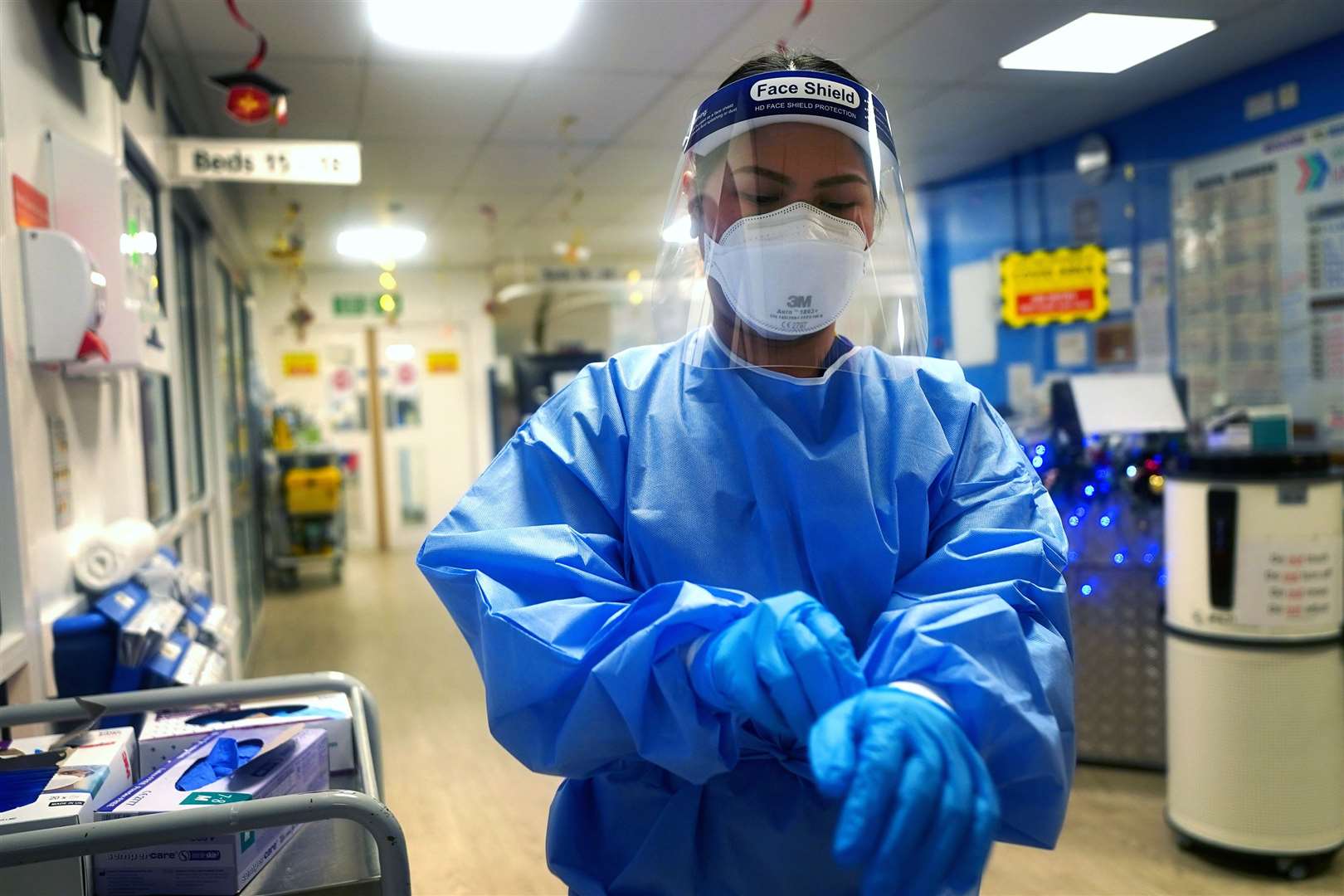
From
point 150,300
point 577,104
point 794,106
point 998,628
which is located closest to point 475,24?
point 577,104

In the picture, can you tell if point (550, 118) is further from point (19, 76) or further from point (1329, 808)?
point (1329, 808)

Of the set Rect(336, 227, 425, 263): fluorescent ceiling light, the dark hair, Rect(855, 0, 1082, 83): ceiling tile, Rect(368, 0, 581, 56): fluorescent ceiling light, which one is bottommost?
the dark hair

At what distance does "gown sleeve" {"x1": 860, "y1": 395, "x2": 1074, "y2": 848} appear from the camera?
0.85 metres

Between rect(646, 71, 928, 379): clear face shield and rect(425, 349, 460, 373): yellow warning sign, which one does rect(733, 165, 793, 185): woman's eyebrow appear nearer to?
rect(646, 71, 928, 379): clear face shield

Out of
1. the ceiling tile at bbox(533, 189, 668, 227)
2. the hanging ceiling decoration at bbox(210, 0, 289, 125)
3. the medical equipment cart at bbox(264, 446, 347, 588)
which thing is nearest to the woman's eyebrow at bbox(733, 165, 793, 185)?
the hanging ceiling decoration at bbox(210, 0, 289, 125)

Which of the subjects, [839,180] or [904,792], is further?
[839,180]

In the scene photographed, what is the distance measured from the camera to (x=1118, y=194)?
3.92 metres

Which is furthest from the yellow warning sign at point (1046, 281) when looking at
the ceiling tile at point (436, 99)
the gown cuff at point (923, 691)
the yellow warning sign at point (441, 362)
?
the yellow warning sign at point (441, 362)

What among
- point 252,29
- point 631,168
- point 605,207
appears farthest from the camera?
point 605,207

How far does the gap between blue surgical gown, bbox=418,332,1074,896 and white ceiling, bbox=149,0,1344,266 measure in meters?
1.72

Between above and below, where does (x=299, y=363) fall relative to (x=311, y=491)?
above

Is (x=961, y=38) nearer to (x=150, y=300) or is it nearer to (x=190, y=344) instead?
(x=150, y=300)

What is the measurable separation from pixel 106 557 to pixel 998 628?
6.29 feet

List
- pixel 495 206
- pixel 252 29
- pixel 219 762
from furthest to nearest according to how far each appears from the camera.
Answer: pixel 495 206 → pixel 252 29 → pixel 219 762
